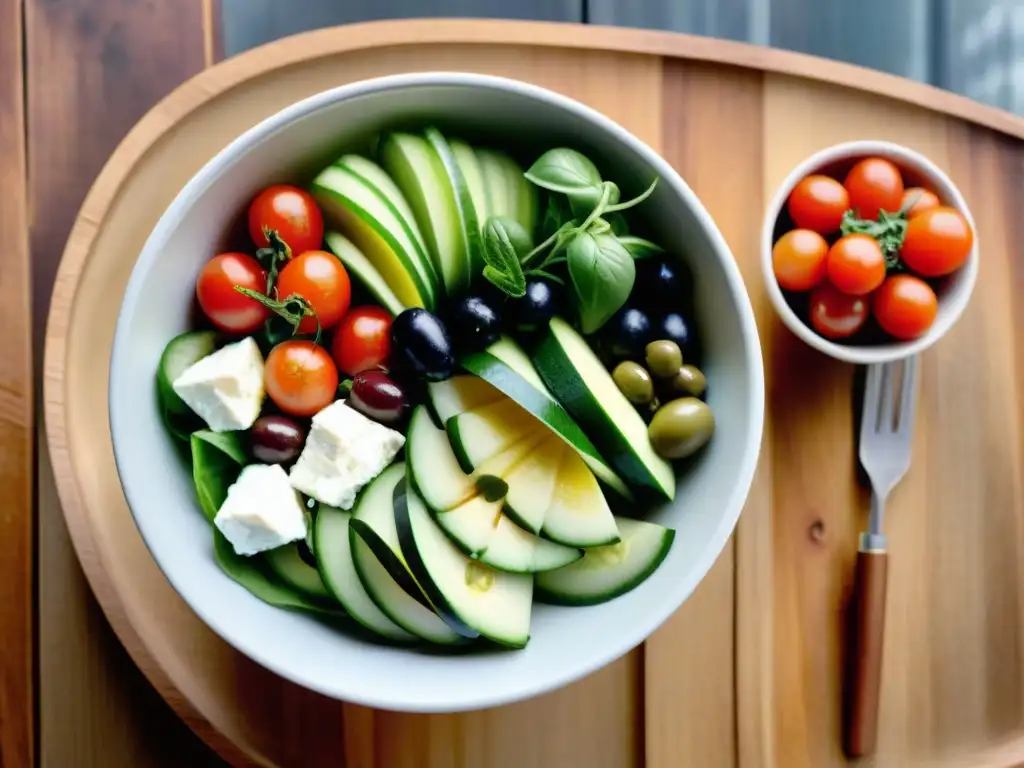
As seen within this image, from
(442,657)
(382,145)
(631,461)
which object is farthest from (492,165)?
(442,657)

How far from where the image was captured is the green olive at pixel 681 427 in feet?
2.97

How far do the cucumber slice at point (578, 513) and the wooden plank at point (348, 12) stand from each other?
0.81 m

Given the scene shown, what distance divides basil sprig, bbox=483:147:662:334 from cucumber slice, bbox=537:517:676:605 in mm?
223

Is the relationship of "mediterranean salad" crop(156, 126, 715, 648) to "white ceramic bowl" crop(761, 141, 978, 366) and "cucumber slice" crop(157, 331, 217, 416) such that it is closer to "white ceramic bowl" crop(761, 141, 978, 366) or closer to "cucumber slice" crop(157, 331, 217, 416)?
"cucumber slice" crop(157, 331, 217, 416)

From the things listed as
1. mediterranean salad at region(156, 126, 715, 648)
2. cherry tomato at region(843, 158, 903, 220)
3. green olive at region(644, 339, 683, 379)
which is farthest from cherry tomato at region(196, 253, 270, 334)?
cherry tomato at region(843, 158, 903, 220)

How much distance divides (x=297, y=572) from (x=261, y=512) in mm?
101

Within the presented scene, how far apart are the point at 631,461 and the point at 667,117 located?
0.44 metres

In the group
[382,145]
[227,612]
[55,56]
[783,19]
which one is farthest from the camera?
[783,19]

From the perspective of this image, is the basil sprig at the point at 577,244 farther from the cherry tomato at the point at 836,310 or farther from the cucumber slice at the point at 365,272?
the cherry tomato at the point at 836,310

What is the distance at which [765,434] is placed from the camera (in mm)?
1057

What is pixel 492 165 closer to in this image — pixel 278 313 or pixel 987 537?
pixel 278 313

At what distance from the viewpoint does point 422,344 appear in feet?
2.87

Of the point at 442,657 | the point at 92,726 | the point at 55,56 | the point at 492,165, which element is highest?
the point at 55,56

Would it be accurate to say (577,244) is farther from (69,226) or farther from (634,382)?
(69,226)
